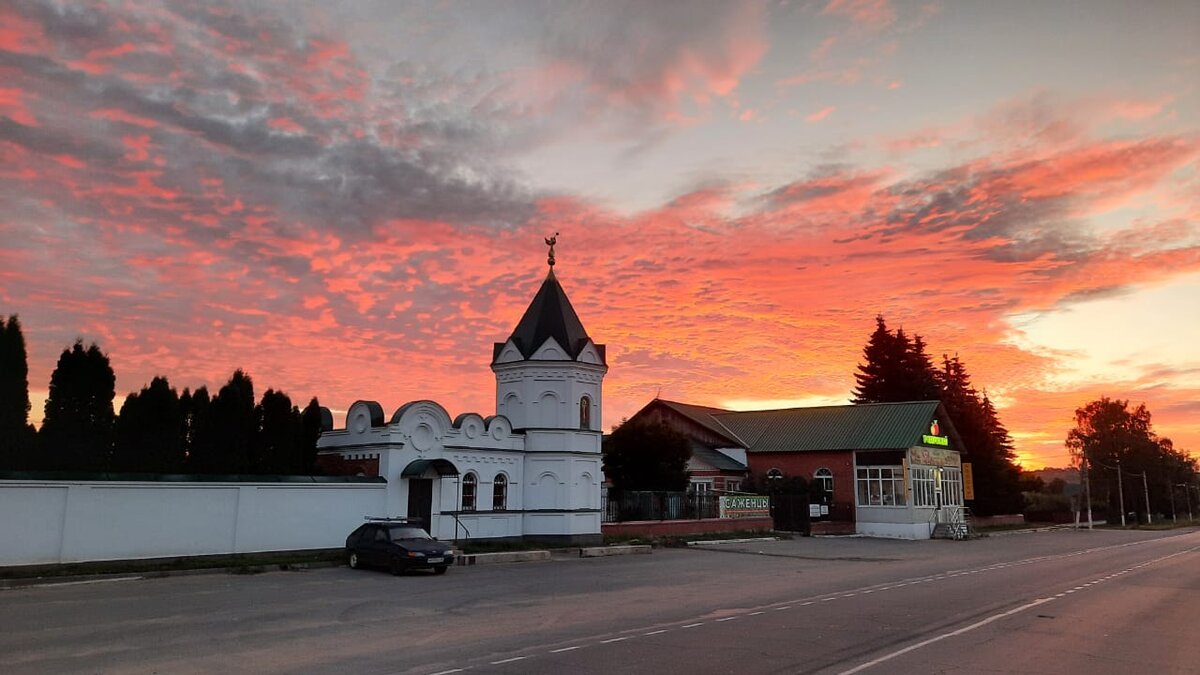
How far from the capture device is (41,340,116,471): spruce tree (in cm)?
2361

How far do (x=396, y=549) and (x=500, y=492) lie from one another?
12107 millimetres

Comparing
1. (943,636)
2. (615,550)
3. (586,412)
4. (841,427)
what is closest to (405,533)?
(615,550)

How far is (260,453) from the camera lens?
28.4 metres

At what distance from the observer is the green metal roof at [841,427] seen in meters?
53.6

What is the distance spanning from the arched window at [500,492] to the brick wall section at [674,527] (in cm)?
452

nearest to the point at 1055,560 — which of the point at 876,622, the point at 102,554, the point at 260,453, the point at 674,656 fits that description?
the point at 876,622

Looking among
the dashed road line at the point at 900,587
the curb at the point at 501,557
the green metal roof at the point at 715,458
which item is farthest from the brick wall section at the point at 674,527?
the dashed road line at the point at 900,587

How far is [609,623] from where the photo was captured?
45.8ft

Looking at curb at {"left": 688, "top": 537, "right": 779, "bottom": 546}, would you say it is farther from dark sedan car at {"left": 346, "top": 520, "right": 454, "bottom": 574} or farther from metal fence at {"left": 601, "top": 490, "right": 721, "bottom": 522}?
dark sedan car at {"left": 346, "top": 520, "right": 454, "bottom": 574}

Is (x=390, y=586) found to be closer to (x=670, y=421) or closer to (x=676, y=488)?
(x=676, y=488)

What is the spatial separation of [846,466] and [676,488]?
600 inches

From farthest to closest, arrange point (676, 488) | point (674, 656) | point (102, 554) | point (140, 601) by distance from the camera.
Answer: point (676, 488), point (102, 554), point (140, 601), point (674, 656)

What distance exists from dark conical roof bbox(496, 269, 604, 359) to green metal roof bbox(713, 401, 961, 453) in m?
24.4

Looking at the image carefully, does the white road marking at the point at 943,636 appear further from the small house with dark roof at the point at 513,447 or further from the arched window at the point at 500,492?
the arched window at the point at 500,492
